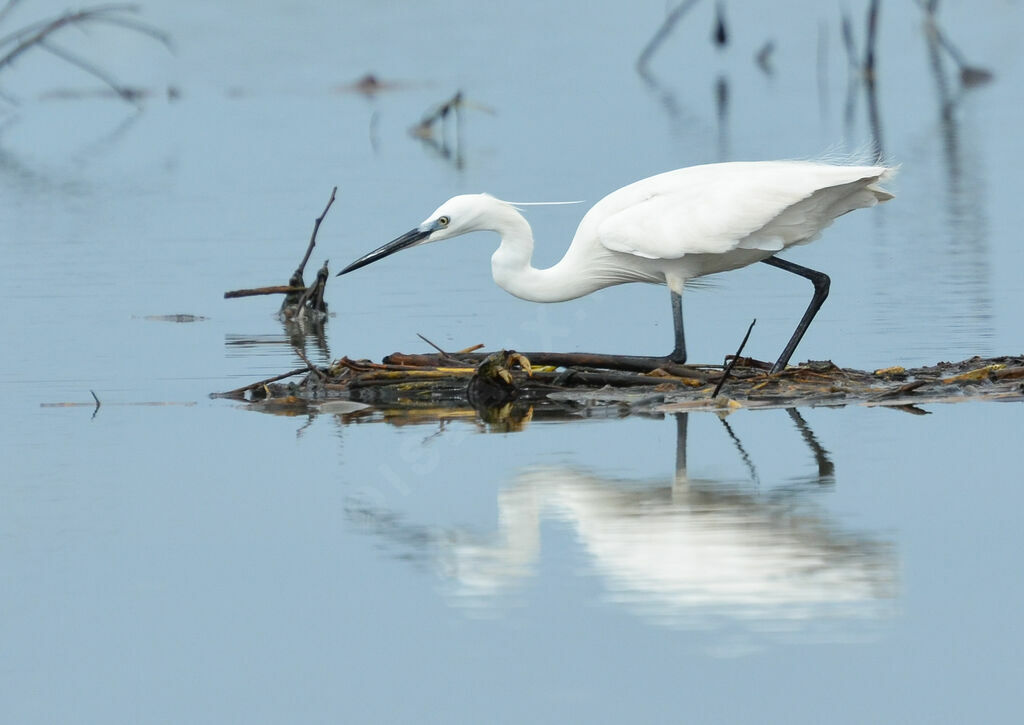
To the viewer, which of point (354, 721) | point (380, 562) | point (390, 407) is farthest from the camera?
point (390, 407)

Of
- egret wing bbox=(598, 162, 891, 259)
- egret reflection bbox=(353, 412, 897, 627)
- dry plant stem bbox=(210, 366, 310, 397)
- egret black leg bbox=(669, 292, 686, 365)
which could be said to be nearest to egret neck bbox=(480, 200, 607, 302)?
egret wing bbox=(598, 162, 891, 259)

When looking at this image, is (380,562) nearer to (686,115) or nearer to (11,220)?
(11,220)

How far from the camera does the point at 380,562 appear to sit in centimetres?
695

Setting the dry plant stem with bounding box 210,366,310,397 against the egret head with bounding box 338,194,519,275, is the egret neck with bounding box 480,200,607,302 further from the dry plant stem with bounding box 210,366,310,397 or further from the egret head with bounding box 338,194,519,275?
the dry plant stem with bounding box 210,366,310,397

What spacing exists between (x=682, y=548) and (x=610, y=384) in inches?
114

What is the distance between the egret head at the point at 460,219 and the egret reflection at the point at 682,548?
255 centimetres

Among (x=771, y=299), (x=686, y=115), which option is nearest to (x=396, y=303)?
(x=771, y=299)

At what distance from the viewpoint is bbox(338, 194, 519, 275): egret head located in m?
10.4

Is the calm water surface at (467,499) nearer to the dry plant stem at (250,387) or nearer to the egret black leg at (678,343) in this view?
the dry plant stem at (250,387)

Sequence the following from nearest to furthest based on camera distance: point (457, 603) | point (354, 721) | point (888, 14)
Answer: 1. point (354, 721)
2. point (457, 603)
3. point (888, 14)

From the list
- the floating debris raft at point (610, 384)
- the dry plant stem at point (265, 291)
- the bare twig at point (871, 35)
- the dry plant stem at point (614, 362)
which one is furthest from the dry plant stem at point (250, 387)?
the bare twig at point (871, 35)

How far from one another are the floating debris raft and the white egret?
15.5 inches

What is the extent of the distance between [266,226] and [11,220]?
9.71ft

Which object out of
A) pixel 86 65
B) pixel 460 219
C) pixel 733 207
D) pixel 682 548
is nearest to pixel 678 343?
pixel 733 207
